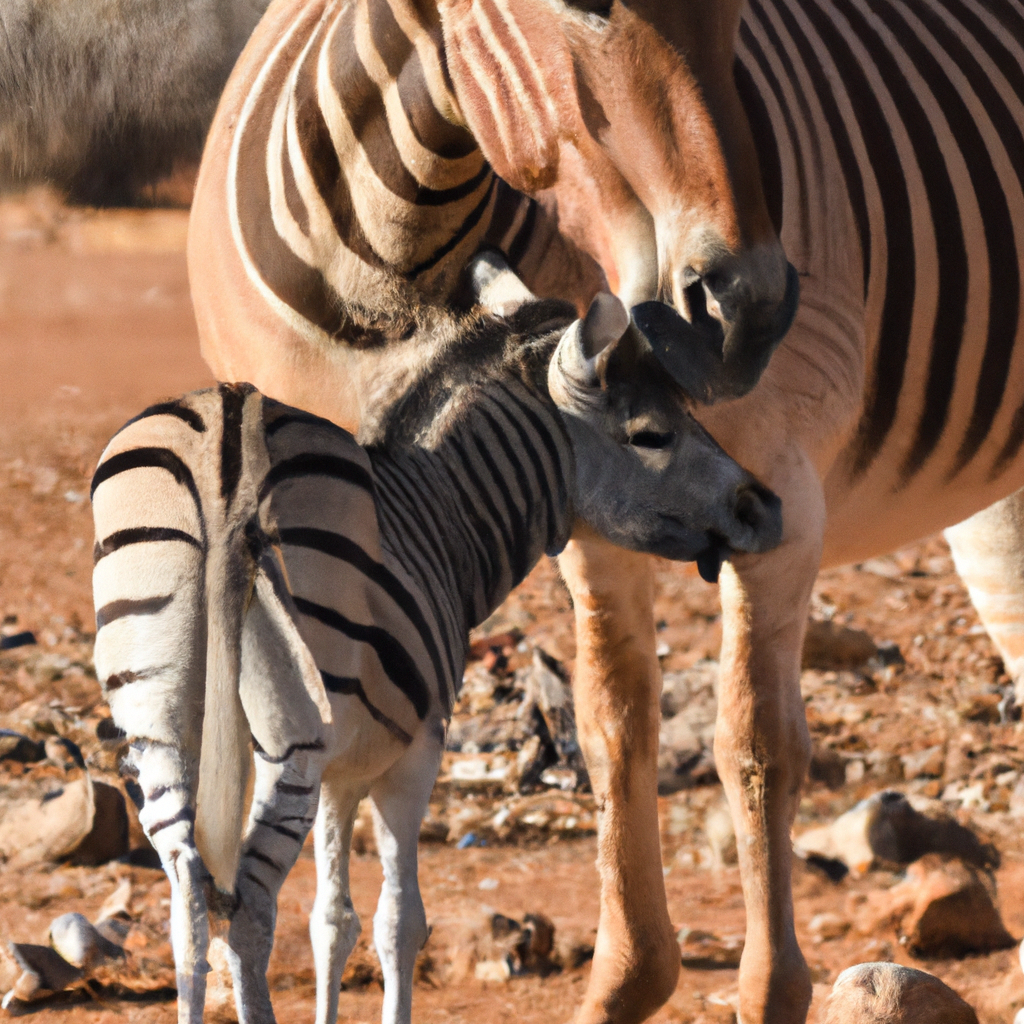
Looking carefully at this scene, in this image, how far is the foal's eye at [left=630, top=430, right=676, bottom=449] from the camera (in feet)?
5.88

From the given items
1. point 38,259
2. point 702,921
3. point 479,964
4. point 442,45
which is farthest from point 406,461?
point 38,259

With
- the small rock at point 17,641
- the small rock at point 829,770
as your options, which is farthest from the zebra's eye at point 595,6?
the small rock at point 17,641

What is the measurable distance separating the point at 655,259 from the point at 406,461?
18.7 inches

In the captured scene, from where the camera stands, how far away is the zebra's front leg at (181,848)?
1.41 m

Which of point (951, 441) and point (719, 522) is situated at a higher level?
point (719, 522)

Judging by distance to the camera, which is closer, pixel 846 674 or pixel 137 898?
pixel 137 898

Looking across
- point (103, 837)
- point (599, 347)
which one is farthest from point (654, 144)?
point (103, 837)

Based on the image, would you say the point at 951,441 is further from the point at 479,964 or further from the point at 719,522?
the point at 479,964

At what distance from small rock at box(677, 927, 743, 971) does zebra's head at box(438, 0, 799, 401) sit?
181 centimetres

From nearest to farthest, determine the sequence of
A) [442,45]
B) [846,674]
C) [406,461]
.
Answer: [406,461]
[442,45]
[846,674]

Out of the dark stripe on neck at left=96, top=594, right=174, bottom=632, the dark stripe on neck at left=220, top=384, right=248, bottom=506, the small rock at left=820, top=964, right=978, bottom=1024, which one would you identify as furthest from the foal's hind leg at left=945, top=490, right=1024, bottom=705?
the dark stripe on neck at left=96, top=594, right=174, bottom=632

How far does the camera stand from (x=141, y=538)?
58.5 inches

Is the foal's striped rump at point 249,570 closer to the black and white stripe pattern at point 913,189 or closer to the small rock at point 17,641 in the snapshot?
the black and white stripe pattern at point 913,189

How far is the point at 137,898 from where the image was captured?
352 cm
